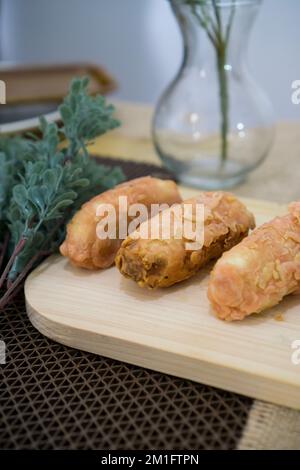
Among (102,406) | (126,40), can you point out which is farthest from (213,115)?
(126,40)

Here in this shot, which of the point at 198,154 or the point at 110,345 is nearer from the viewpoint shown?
the point at 110,345

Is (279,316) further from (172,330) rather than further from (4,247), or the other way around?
(4,247)

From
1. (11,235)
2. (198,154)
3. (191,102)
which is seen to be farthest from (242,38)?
(11,235)

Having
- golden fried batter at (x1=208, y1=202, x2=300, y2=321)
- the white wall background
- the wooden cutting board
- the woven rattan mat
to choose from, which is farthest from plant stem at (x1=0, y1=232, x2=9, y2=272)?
the white wall background

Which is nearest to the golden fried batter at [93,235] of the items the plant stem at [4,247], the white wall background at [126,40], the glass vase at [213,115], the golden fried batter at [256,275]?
the plant stem at [4,247]
